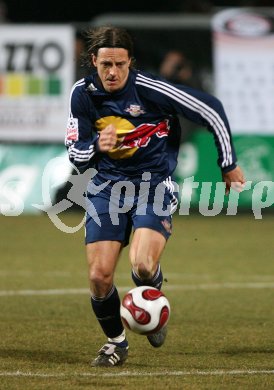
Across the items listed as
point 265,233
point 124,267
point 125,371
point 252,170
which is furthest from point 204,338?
point 252,170

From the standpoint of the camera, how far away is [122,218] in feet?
23.5

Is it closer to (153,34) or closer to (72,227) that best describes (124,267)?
(72,227)

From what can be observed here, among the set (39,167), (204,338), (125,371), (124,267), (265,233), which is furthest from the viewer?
(39,167)

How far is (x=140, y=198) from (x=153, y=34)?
406 inches

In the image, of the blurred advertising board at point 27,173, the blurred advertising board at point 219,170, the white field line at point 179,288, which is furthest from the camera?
the blurred advertising board at point 219,170

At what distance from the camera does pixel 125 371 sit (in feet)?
22.2

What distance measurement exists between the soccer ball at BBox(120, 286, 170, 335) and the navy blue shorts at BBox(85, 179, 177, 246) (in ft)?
1.61

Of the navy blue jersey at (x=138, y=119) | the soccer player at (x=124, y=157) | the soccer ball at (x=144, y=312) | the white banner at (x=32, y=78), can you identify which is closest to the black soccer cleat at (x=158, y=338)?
the soccer player at (x=124, y=157)

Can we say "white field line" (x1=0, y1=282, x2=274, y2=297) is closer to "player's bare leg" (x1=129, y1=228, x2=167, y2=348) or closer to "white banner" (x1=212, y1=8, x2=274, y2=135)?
"player's bare leg" (x1=129, y1=228, x2=167, y2=348)

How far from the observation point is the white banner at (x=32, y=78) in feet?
55.9

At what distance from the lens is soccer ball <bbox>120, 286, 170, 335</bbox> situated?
659 cm

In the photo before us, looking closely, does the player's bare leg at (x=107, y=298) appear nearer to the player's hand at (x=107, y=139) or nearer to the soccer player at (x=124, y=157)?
the soccer player at (x=124, y=157)

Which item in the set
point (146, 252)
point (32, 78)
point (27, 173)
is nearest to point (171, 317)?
point (146, 252)

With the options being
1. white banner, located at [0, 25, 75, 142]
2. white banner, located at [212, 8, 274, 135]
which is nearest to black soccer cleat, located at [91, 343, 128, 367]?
white banner, located at [0, 25, 75, 142]
